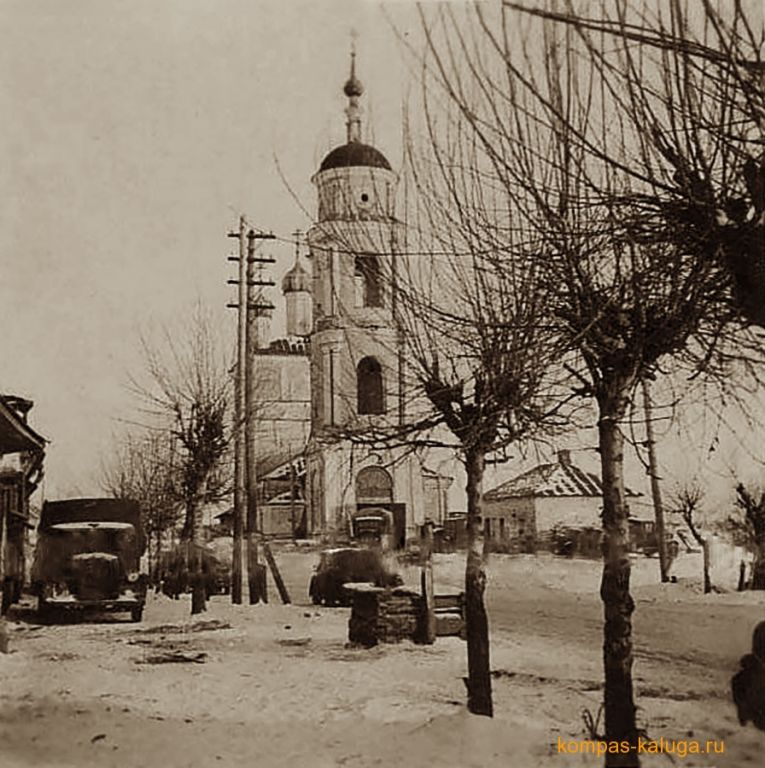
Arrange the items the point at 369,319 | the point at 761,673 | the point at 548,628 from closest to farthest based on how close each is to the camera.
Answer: the point at 761,673
the point at 369,319
the point at 548,628

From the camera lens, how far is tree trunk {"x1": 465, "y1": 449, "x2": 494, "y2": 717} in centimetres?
525

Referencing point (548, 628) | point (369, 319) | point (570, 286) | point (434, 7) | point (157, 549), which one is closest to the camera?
point (570, 286)

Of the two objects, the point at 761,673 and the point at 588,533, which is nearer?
the point at 761,673

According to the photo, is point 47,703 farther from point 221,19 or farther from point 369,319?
point 221,19

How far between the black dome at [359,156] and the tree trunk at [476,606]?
158cm

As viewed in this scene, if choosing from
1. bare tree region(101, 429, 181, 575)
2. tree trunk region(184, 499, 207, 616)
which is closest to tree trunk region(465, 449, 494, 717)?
bare tree region(101, 429, 181, 575)

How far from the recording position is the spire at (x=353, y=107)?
502 centimetres

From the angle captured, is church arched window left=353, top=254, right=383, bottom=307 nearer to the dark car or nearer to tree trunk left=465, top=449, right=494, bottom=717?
tree trunk left=465, top=449, right=494, bottom=717

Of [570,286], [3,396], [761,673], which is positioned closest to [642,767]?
[761,673]

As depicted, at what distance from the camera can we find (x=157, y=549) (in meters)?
13.1

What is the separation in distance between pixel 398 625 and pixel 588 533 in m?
5.13

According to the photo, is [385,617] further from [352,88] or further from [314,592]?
[314,592]

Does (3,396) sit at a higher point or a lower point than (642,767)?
higher

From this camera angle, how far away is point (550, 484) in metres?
9.75
